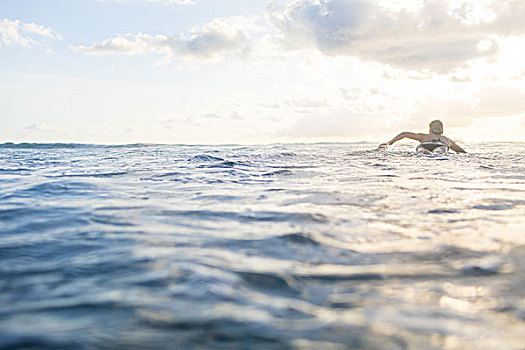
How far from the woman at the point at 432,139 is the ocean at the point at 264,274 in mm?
9576

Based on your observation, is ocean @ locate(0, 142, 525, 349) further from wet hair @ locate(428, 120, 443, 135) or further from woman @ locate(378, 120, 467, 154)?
wet hair @ locate(428, 120, 443, 135)

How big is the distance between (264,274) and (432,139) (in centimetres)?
1312

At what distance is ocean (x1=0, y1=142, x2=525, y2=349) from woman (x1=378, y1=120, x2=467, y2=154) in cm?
958

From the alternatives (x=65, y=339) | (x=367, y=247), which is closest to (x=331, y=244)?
(x=367, y=247)

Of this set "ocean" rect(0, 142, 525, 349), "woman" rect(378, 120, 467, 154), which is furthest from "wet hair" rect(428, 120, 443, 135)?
"ocean" rect(0, 142, 525, 349)

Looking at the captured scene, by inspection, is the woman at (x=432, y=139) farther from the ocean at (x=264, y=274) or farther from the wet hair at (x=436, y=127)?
the ocean at (x=264, y=274)

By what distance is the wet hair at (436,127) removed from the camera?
14000 millimetres

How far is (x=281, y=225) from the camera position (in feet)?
11.1

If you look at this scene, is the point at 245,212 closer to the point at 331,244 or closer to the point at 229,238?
the point at 229,238

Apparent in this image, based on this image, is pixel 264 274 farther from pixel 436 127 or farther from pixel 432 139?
pixel 436 127

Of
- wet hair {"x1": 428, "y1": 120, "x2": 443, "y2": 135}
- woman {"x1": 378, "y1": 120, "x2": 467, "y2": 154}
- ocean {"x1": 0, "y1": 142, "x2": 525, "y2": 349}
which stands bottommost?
ocean {"x1": 0, "y1": 142, "x2": 525, "y2": 349}

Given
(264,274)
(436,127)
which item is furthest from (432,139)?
(264,274)

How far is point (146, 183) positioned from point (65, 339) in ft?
16.3

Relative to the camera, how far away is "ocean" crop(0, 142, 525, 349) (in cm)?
157
